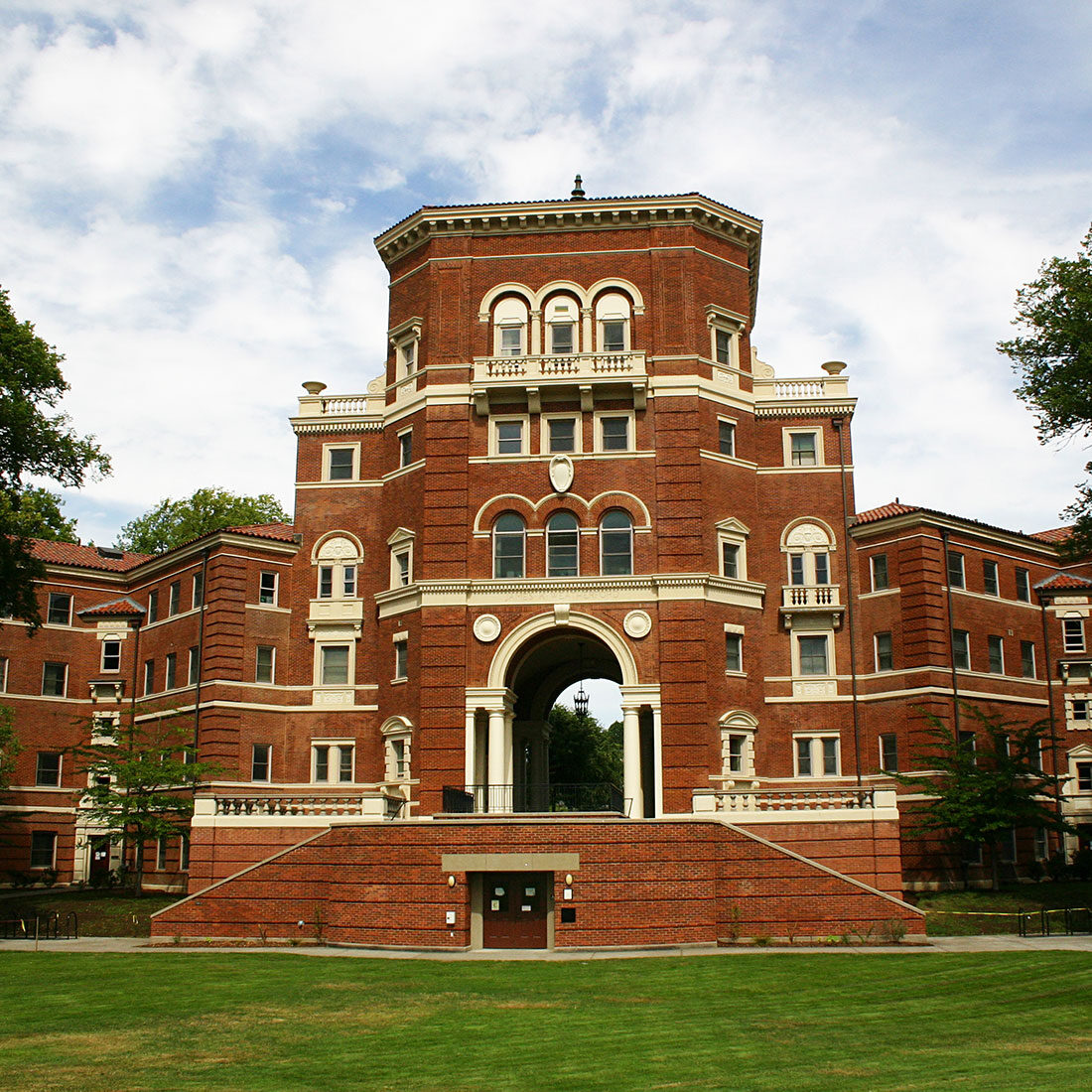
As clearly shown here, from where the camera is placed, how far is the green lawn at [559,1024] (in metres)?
16.6

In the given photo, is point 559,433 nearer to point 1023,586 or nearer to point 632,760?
point 632,760

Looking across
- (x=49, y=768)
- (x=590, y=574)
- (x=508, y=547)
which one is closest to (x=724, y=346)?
(x=590, y=574)

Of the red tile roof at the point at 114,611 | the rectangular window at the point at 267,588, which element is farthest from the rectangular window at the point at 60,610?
the rectangular window at the point at 267,588

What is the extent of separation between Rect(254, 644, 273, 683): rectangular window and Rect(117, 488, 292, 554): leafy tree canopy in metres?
28.1

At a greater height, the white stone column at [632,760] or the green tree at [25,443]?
the green tree at [25,443]

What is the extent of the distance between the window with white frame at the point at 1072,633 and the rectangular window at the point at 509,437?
80.5 feet

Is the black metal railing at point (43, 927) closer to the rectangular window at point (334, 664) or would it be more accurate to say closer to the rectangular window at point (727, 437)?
the rectangular window at point (334, 664)

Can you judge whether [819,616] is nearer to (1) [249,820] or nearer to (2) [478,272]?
(2) [478,272]

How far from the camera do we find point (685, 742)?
1646 inches

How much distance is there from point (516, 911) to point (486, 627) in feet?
40.3

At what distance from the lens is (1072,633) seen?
52.7 meters

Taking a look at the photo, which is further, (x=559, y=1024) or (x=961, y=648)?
(x=961, y=648)

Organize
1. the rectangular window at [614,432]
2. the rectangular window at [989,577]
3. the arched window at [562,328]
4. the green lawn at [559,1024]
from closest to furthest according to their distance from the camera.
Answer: the green lawn at [559,1024] < the rectangular window at [614,432] < the arched window at [562,328] < the rectangular window at [989,577]

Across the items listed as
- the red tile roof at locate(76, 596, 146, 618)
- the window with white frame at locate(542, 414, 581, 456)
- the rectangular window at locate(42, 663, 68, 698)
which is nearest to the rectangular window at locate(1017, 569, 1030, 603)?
the window with white frame at locate(542, 414, 581, 456)
